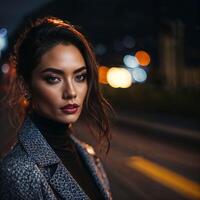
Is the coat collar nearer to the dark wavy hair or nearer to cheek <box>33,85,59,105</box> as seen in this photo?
cheek <box>33,85,59,105</box>

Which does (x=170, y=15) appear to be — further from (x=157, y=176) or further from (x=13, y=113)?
(x=13, y=113)

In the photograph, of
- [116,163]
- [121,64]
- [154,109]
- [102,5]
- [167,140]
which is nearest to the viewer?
[116,163]

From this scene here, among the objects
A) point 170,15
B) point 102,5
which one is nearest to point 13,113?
point 170,15

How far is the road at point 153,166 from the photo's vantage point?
7879 mm

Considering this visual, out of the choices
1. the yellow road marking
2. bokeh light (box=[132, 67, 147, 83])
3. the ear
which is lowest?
the yellow road marking

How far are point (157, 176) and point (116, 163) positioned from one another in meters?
1.44

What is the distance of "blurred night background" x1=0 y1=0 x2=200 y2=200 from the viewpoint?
8742 millimetres

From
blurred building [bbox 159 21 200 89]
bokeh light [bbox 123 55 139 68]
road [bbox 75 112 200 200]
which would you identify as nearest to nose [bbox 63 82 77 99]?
road [bbox 75 112 200 200]

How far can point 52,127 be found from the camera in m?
2.00

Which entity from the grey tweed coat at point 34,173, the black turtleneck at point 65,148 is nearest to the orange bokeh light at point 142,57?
the black turtleneck at point 65,148

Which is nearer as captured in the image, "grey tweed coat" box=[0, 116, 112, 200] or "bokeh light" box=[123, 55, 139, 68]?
"grey tweed coat" box=[0, 116, 112, 200]

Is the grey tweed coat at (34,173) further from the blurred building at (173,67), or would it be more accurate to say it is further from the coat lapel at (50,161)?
the blurred building at (173,67)

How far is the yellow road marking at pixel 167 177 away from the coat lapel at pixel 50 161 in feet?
19.8

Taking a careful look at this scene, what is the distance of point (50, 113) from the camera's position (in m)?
1.95
